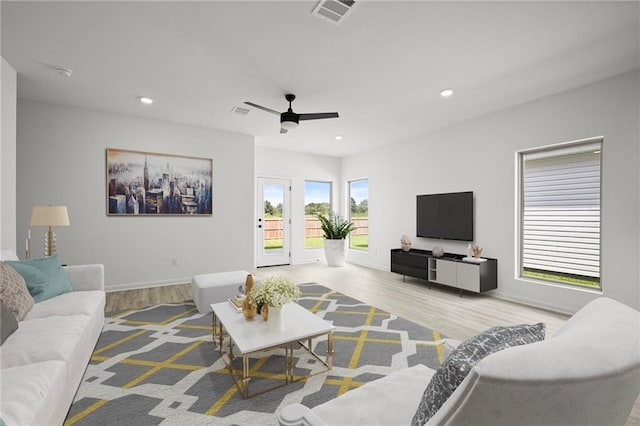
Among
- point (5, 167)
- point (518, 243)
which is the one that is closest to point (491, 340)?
point (518, 243)

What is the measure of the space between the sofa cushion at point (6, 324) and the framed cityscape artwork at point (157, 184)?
305cm

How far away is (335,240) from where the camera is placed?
22.3ft

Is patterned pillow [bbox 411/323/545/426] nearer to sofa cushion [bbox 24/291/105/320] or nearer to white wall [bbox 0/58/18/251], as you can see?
sofa cushion [bbox 24/291/105/320]

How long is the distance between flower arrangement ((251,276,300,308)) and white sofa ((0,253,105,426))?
1102 millimetres

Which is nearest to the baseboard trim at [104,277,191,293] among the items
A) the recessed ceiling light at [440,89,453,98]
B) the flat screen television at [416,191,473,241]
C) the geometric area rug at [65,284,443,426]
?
the geometric area rug at [65,284,443,426]

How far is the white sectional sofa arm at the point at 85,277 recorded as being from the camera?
2.88 metres

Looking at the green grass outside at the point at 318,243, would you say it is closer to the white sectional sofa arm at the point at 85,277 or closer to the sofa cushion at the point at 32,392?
the white sectional sofa arm at the point at 85,277

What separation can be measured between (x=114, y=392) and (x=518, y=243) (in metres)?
4.68

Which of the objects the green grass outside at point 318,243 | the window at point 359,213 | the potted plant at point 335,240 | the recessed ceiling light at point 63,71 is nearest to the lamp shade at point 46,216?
the recessed ceiling light at point 63,71

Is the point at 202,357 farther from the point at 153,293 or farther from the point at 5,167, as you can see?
the point at 5,167

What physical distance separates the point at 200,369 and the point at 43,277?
154 centimetres

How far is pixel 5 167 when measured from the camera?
292cm

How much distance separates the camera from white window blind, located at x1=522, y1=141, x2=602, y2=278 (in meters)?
3.51

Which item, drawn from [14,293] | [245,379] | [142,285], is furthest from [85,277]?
[245,379]
